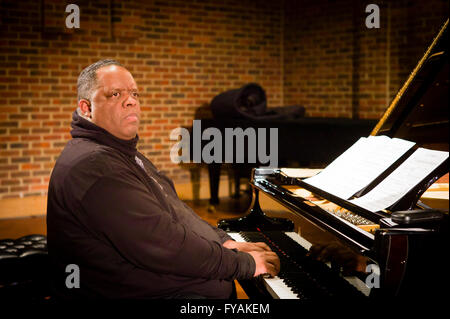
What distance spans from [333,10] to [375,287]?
5.32 meters

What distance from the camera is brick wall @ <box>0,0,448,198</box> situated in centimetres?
499

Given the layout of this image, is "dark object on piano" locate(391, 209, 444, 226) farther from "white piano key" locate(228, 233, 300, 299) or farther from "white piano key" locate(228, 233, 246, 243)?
"white piano key" locate(228, 233, 246, 243)

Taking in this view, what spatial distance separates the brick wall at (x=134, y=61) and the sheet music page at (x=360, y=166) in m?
3.98

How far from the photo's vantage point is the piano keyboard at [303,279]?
1.39 metres

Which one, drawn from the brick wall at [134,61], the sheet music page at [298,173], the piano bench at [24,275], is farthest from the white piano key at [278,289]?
the brick wall at [134,61]

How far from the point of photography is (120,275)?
4.63ft

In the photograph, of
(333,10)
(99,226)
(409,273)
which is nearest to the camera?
(409,273)

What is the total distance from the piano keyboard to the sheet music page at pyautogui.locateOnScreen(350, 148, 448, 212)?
0.24m

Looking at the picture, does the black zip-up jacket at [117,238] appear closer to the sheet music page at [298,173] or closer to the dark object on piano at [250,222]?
the dark object on piano at [250,222]

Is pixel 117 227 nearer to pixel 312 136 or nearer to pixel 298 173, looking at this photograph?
pixel 298 173

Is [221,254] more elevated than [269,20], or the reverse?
[269,20]

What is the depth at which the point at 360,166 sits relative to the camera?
69.3 inches
